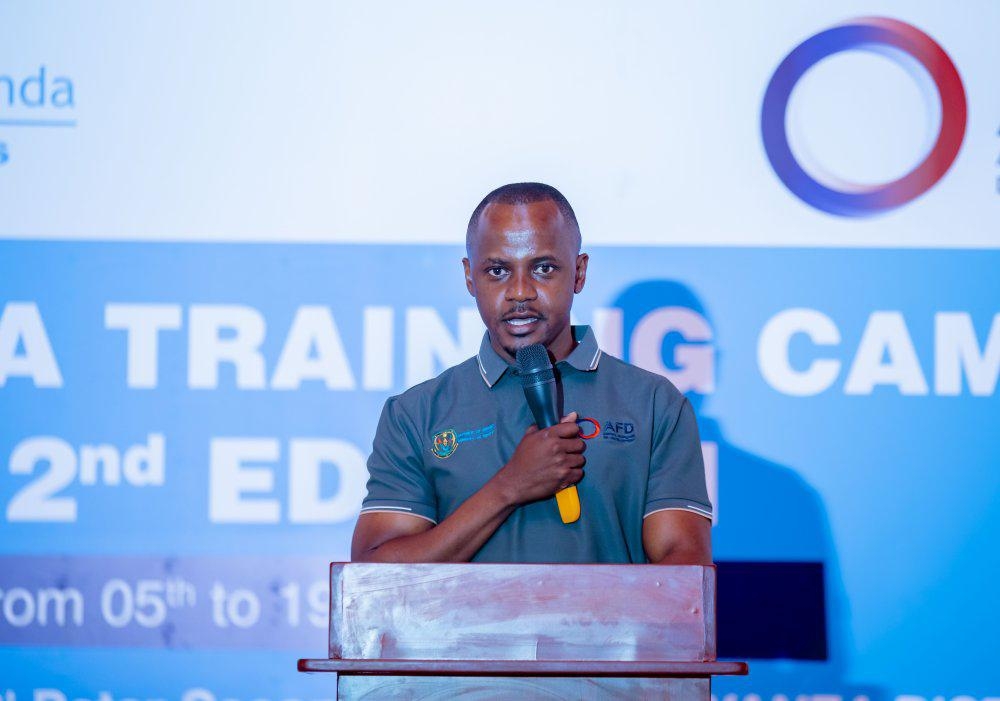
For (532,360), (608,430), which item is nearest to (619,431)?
(608,430)

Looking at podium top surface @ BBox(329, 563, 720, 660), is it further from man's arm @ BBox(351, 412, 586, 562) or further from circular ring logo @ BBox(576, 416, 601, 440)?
circular ring logo @ BBox(576, 416, 601, 440)

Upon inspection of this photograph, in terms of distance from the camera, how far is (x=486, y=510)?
5.80ft

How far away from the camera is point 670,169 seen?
2953 mm

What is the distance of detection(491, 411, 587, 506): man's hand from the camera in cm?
168

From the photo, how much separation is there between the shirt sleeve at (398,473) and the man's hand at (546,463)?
32 cm

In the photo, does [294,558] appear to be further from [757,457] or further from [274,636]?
[757,457]

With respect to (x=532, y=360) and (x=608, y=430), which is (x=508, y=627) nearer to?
(x=532, y=360)

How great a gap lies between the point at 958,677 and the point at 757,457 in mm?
741

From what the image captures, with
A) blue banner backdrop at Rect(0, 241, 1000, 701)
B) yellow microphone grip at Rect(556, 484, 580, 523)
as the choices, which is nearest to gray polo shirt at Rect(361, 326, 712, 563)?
yellow microphone grip at Rect(556, 484, 580, 523)

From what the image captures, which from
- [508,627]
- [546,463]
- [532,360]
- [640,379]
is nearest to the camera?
[508,627]

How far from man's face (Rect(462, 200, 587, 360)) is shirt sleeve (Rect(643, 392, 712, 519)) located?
25 cm

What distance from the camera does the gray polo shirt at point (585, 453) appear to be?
6.41 ft

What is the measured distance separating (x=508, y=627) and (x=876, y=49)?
2.18 metres

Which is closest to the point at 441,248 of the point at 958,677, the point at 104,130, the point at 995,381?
the point at 104,130
